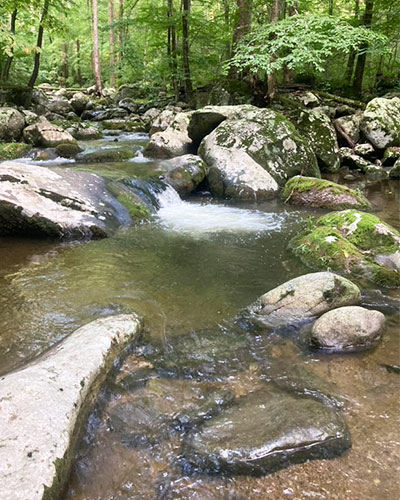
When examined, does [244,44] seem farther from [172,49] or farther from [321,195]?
[172,49]

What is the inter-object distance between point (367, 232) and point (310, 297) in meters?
1.94

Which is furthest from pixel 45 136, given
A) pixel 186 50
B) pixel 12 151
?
pixel 186 50

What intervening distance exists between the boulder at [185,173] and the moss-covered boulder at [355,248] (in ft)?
12.1

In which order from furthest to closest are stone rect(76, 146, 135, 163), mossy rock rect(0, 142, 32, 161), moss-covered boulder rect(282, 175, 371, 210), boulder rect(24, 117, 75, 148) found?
1. boulder rect(24, 117, 75, 148)
2. stone rect(76, 146, 135, 163)
3. mossy rock rect(0, 142, 32, 161)
4. moss-covered boulder rect(282, 175, 371, 210)

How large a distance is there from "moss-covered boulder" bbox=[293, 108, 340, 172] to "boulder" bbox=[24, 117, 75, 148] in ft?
23.0

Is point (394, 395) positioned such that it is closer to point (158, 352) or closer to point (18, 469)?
point (158, 352)

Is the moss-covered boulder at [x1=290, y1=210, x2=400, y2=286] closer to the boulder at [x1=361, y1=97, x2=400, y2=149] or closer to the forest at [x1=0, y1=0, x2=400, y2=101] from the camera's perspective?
the forest at [x1=0, y1=0, x2=400, y2=101]

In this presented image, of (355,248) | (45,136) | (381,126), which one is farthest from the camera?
(381,126)

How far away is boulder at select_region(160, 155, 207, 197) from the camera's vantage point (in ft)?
28.5

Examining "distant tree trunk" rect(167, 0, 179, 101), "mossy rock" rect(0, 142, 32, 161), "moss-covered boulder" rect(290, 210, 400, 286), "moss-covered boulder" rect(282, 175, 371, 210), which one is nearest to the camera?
"moss-covered boulder" rect(290, 210, 400, 286)

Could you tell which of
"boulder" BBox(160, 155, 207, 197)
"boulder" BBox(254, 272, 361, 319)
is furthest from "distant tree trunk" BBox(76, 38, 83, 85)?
"boulder" BBox(254, 272, 361, 319)

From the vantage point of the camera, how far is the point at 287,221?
7090mm

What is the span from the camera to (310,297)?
387 centimetres

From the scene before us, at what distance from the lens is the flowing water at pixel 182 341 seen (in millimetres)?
2131
